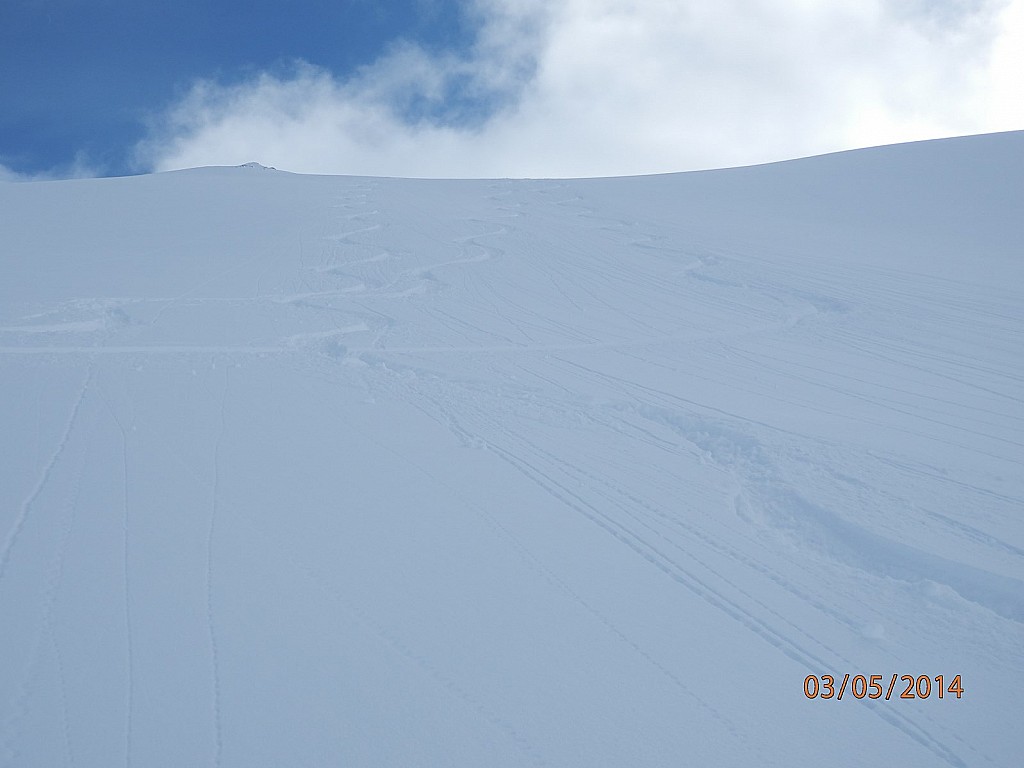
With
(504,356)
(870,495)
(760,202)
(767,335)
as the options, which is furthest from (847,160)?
(870,495)

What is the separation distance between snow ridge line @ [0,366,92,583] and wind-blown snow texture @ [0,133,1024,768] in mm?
21

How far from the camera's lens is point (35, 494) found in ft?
11.4

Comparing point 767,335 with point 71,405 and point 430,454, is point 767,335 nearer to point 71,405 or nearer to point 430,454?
point 430,454

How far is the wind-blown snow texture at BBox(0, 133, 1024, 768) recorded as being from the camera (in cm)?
219

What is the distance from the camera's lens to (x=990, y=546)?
315 centimetres

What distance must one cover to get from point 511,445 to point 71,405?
316cm

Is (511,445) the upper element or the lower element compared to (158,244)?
lower

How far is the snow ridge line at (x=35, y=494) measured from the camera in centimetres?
296
